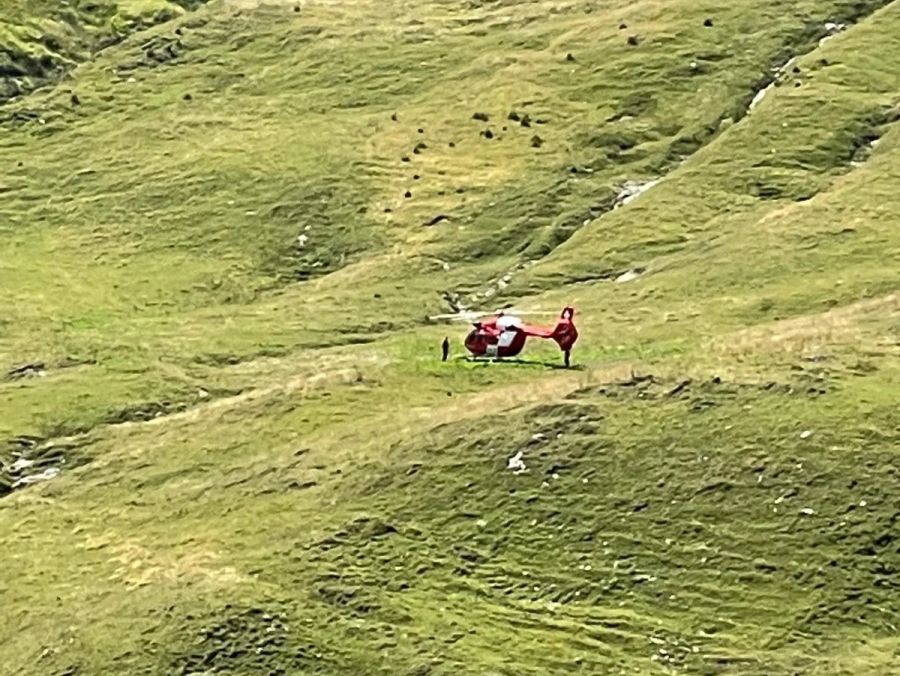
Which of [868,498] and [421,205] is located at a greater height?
[868,498]

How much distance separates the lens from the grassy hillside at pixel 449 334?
130 ft

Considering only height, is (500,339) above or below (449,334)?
above

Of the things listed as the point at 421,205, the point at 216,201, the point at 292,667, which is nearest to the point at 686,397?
the point at 292,667

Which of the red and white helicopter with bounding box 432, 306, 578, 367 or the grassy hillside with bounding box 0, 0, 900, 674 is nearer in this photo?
the grassy hillside with bounding box 0, 0, 900, 674

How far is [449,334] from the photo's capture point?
213ft

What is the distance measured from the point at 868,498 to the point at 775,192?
4060 cm

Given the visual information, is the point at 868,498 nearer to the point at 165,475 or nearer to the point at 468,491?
the point at 468,491

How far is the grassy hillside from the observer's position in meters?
39.7

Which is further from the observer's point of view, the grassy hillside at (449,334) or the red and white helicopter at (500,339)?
the red and white helicopter at (500,339)

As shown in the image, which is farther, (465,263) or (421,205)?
(421,205)

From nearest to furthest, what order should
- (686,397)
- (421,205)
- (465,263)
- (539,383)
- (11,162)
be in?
(686,397) → (539,383) → (465,263) → (421,205) → (11,162)

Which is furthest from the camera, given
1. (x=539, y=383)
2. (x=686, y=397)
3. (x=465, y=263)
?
(x=465, y=263)

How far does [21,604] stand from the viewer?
4412cm

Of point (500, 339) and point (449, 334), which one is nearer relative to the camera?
point (500, 339)
